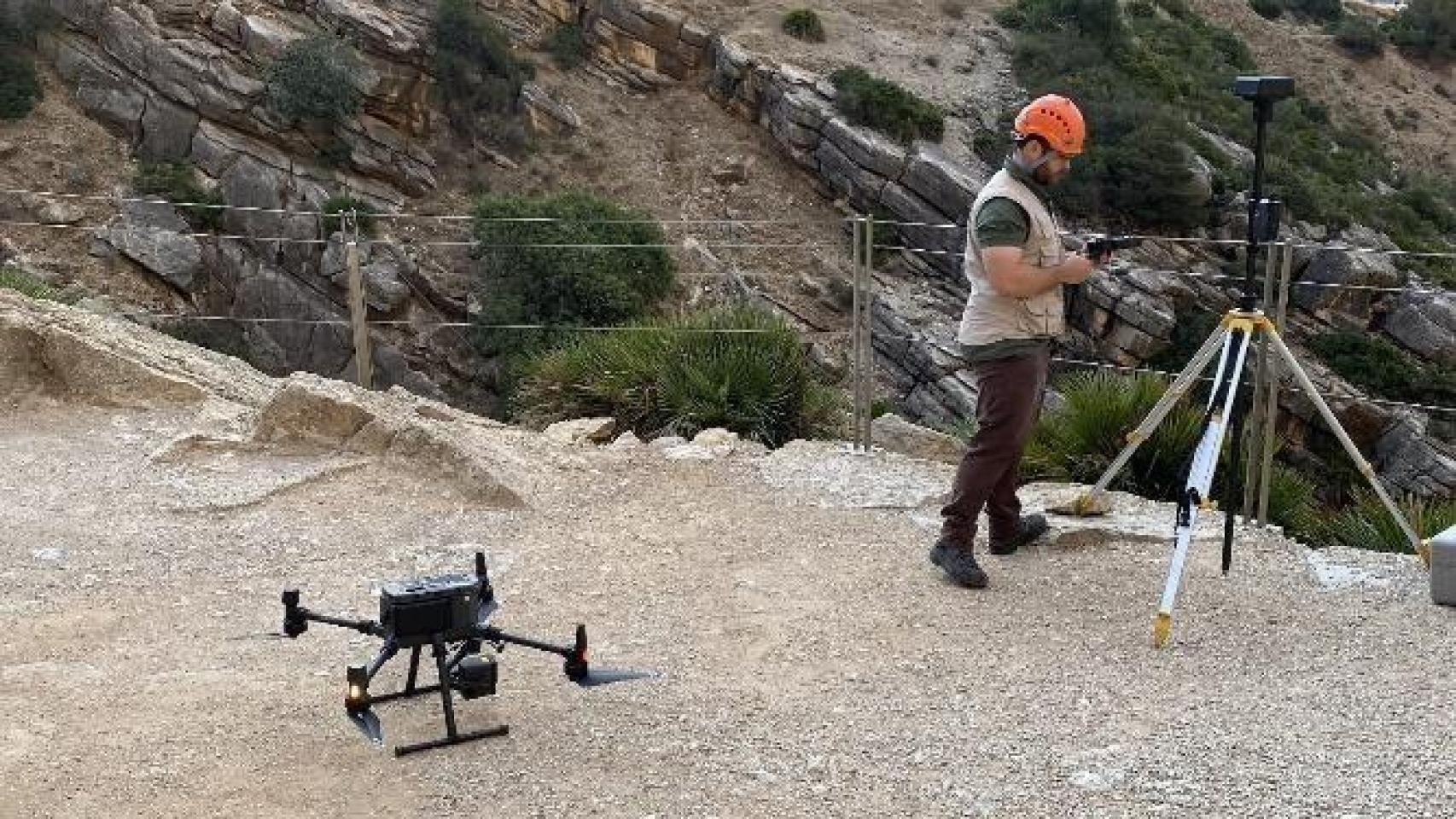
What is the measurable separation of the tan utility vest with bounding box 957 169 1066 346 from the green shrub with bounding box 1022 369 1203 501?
2.15m

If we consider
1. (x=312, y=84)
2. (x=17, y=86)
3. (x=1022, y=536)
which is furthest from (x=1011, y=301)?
(x=17, y=86)

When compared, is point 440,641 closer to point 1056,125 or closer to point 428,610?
point 428,610

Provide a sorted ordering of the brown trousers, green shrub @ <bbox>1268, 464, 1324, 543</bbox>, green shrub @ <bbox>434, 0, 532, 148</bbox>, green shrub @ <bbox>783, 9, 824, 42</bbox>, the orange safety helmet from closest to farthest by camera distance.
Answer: the orange safety helmet < the brown trousers < green shrub @ <bbox>1268, 464, 1324, 543</bbox> < green shrub @ <bbox>434, 0, 532, 148</bbox> < green shrub @ <bbox>783, 9, 824, 42</bbox>

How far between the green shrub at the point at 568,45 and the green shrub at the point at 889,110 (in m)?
5.92

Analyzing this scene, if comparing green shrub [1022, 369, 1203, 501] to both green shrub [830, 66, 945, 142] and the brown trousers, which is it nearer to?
the brown trousers

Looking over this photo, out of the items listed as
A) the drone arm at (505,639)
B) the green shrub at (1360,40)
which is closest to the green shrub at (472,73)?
the drone arm at (505,639)

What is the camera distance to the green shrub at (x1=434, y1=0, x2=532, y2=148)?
87.0ft

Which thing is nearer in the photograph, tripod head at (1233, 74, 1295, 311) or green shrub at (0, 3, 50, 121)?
tripod head at (1233, 74, 1295, 311)

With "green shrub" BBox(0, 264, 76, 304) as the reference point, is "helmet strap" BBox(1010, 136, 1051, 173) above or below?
above

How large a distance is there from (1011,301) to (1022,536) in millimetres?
1183

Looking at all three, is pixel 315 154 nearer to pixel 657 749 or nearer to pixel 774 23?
pixel 774 23

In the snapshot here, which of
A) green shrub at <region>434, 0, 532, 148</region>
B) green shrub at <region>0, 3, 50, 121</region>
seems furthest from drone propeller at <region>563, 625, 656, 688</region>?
green shrub at <region>434, 0, 532, 148</region>

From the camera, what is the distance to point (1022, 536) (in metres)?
5.70

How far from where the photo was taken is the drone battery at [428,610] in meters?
3.79
